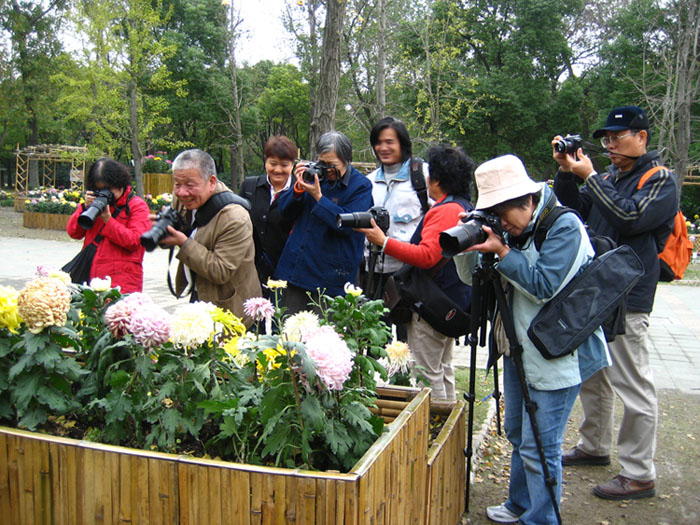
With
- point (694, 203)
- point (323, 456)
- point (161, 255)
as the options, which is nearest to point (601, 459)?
point (323, 456)

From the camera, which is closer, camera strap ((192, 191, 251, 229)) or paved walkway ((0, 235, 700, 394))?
camera strap ((192, 191, 251, 229))

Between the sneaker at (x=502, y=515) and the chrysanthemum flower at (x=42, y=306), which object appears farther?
the sneaker at (x=502, y=515)

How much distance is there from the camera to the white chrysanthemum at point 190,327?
6.71 feet

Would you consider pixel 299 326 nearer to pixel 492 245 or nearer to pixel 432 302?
pixel 492 245

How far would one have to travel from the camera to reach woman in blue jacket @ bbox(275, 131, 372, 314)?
13.5 ft

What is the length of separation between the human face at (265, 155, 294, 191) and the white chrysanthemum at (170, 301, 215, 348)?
278 centimetres

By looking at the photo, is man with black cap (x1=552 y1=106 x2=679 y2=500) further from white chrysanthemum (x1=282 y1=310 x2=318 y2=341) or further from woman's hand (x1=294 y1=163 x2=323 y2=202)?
white chrysanthemum (x1=282 y1=310 x2=318 y2=341)

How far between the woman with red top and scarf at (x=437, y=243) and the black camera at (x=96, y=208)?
71.1 inches

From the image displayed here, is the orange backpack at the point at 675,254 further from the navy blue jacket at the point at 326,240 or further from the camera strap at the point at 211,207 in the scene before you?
the camera strap at the point at 211,207

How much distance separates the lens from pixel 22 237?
1820cm

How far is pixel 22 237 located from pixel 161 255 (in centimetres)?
521

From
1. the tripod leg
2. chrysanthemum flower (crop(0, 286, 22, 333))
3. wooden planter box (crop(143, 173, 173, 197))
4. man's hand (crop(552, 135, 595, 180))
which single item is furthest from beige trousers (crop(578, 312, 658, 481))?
wooden planter box (crop(143, 173, 173, 197))

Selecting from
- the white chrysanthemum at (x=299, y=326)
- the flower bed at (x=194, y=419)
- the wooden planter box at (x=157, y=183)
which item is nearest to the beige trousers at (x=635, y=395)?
the flower bed at (x=194, y=419)

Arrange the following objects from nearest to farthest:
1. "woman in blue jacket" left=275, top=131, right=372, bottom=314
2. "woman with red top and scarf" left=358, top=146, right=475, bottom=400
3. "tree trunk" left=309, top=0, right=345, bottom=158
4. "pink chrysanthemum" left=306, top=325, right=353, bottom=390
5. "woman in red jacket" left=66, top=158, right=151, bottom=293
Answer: "pink chrysanthemum" left=306, top=325, right=353, bottom=390
"woman with red top and scarf" left=358, top=146, right=475, bottom=400
"woman in blue jacket" left=275, top=131, right=372, bottom=314
"woman in red jacket" left=66, top=158, right=151, bottom=293
"tree trunk" left=309, top=0, right=345, bottom=158
